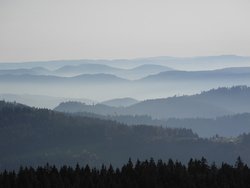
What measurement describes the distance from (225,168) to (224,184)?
20187 millimetres

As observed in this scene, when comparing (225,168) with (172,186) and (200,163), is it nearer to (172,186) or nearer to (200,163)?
(200,163)

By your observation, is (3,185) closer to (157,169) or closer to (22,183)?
(22,183)

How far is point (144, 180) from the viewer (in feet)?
403

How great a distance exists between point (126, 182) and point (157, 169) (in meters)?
14.3

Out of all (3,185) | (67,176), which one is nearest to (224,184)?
(67,176)

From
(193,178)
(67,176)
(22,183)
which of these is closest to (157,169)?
(193,178)

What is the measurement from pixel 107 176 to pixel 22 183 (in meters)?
17.8

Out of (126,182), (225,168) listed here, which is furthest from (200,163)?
(126,182)

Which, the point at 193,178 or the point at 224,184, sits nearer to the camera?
the point at 224,184

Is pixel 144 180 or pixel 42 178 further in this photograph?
pixel 42 178

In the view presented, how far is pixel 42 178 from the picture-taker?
13112 cm

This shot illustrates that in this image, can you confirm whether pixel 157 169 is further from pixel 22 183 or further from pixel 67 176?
pixel 22 183

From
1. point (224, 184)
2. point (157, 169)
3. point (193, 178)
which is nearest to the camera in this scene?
point (224, 184)

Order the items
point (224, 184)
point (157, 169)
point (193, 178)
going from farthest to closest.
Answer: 1. point (157, 169)
2. point (193, 178)
3. point (224, 184)
